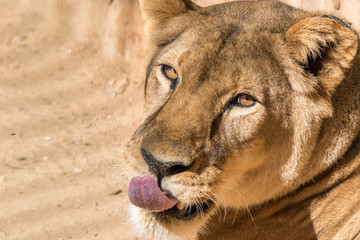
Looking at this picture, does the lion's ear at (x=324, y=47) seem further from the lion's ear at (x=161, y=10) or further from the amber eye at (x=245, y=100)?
the lion's ear at (x=161, y=10)

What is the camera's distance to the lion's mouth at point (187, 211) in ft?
8.60

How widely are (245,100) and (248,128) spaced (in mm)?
130

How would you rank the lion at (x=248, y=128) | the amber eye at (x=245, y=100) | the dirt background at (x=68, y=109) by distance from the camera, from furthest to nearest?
the dirt background at (x=68, y=109) < the amber eye at (x=245, y=100) < the lion at (x=248, y=128)

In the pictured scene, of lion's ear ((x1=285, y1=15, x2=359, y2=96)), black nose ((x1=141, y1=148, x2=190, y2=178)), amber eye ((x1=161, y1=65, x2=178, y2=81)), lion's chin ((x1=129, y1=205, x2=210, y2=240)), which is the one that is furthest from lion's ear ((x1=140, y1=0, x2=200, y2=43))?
lion's chin ((x1=129, y1=205, x2=210, y2=240))

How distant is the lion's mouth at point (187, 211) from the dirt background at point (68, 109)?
52.4 inches

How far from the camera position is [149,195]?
2.45 metres

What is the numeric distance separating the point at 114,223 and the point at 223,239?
3.90 feet

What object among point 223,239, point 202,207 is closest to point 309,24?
point 202,207

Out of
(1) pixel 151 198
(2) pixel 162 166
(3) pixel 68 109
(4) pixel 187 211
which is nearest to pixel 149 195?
(1) pixel 151 198

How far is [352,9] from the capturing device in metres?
3.99

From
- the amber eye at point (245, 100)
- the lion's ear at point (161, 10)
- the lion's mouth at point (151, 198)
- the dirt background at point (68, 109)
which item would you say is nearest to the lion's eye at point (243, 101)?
the amber eye at point (245, 100)

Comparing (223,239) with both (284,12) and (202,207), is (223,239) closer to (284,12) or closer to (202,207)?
(202,207)

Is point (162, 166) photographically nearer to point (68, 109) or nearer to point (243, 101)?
point (243, 101)

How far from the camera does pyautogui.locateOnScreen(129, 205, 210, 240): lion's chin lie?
2.63m
